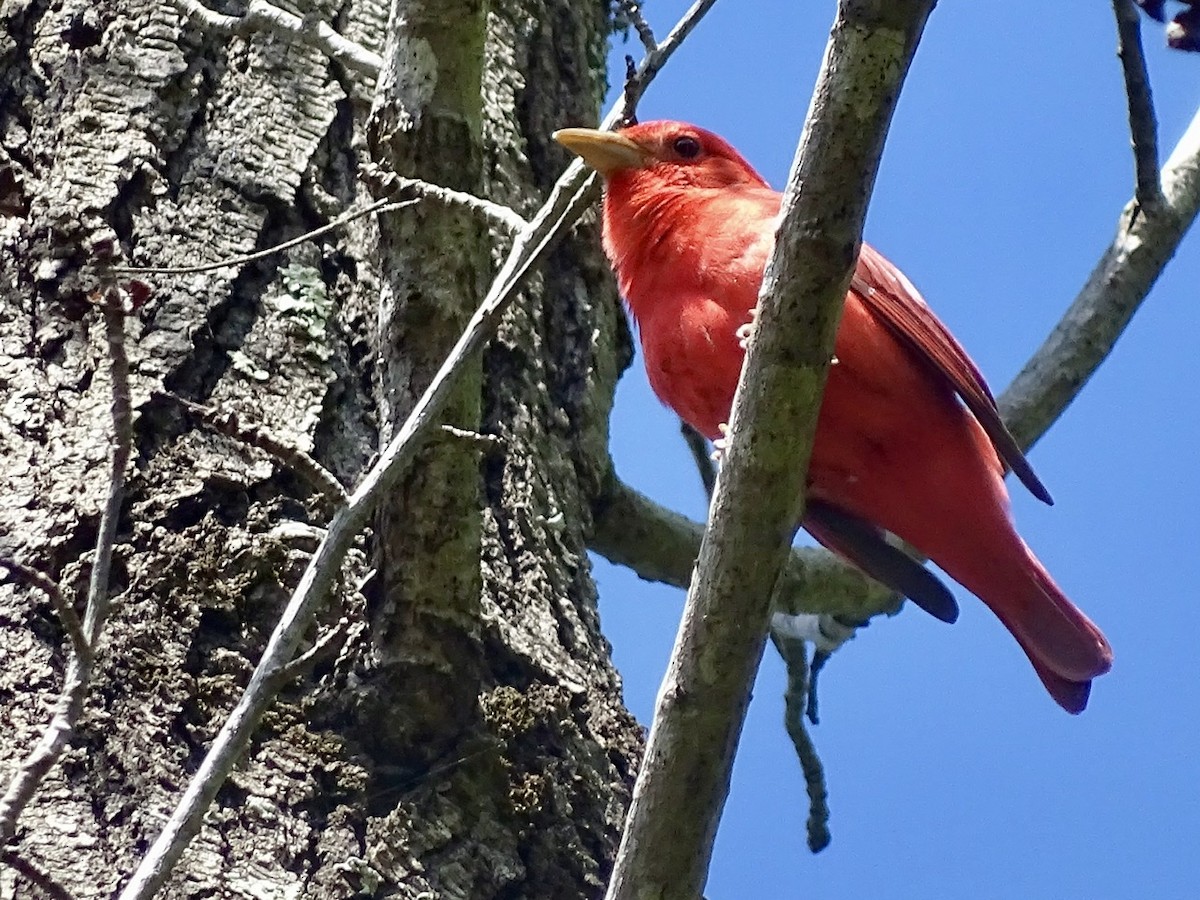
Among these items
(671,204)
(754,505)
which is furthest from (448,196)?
(671,204)

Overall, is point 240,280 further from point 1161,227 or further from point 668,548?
point 1161,227

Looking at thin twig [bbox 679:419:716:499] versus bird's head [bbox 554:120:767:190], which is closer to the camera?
bird's head [bbox 554:120:767:190]

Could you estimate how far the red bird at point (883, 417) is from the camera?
3303mm

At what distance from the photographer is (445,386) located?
2.13 metres

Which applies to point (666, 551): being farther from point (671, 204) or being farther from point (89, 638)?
point (89, 638)

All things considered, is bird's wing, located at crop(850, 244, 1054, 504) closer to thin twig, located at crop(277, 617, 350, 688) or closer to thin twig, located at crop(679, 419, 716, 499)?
thin twig, located at crop(679, 419, 716, 499)

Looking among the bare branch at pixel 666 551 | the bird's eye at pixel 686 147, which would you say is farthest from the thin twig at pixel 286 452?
the bird's eye at pixel 686 147

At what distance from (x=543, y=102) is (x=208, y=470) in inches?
61.4

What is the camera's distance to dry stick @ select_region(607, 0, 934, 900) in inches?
72.4

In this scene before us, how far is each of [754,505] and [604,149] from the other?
201 centimetres

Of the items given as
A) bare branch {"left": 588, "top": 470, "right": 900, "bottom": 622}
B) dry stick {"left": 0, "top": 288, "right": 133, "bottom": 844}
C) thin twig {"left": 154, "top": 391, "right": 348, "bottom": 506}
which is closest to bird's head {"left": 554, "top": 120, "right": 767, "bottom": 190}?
bare branch {"left": 588, "top": 470, "right": 900, "bottom": 622}

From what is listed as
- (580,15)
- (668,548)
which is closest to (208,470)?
(668,548)

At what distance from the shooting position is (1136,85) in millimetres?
3580

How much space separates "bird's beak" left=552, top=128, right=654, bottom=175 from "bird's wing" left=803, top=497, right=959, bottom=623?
3.19 ft
